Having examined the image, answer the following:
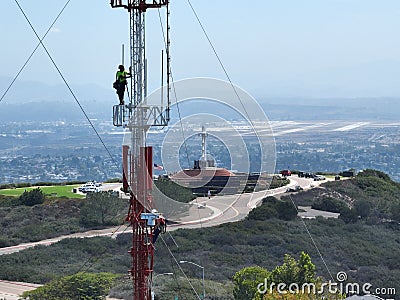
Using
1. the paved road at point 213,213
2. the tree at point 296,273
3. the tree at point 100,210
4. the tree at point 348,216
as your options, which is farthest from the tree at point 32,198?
the tree at point 296,273

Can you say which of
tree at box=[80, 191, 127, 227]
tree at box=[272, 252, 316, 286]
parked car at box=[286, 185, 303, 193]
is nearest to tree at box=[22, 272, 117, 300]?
tree at box=[272, 252, 316, 286]

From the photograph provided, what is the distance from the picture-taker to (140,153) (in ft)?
52.0

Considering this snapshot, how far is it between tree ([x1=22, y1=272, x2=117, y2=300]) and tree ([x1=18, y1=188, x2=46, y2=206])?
15.1 metres

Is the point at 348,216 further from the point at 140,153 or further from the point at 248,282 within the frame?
the point at 140,153

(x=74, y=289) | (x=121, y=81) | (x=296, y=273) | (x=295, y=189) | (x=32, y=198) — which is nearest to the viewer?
(x=121, y=81)

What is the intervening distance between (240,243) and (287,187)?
1345cm

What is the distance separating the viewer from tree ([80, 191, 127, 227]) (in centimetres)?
3631

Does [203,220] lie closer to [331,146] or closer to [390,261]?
[390,261]

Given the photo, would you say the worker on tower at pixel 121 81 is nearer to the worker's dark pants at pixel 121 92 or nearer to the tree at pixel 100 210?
the worker's dark pants at pixel 121 92

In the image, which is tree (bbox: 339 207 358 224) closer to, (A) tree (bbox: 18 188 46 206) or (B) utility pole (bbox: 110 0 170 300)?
(A) tree (bbox: 18 188 46 206)

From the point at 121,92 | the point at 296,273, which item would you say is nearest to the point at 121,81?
the point at 121,92

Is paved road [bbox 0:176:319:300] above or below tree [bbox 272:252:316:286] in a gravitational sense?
below

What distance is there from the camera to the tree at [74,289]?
75.6 ft

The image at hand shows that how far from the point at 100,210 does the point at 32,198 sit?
4215mm
